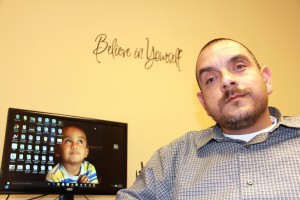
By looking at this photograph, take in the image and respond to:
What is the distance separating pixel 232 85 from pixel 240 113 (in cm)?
9

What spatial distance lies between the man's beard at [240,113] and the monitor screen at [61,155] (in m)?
0.48

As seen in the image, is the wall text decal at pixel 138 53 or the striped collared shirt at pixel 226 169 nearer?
the striped collared shirt at pixel 226 169

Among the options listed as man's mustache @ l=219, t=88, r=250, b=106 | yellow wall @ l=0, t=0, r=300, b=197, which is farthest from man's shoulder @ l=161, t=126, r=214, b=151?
yellow wall @ l=0, t=0, r=300, b=197

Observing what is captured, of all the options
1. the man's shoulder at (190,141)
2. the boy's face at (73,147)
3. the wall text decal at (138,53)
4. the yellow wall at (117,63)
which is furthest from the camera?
the wall text decal at (138,53)

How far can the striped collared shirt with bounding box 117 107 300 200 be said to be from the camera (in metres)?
0.85

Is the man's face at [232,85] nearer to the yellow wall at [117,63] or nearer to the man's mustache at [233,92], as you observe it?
the man's mustache at [233,92]

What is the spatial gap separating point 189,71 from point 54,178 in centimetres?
90

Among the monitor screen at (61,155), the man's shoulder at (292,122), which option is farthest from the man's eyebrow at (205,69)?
the monitor screen at (61,155)

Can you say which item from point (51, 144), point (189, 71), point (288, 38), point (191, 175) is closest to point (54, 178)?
point (51, 144)

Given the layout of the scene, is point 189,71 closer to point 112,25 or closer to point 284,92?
point 112,25

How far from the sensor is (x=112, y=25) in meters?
1.57

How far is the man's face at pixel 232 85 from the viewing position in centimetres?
100

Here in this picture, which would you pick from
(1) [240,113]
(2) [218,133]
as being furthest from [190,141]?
(1) [240,113]

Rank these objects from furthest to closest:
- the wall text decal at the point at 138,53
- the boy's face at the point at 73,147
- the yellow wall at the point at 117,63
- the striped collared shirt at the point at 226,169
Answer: the wall text decal at the point at 138,53, the yellow wall at the point at 117,63, the boy's face at the point at 73,147, the striped collared shirt at the point at 226,169
